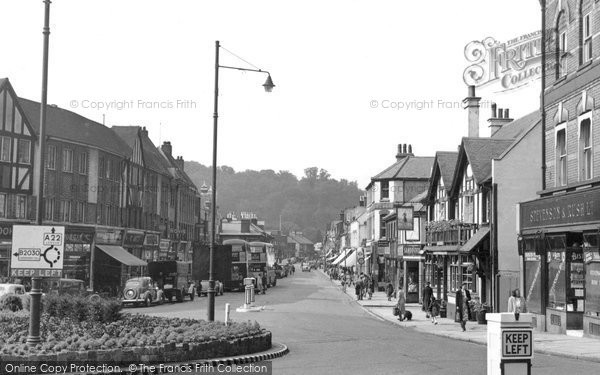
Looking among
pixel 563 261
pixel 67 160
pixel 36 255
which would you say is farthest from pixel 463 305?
pixel 67 160

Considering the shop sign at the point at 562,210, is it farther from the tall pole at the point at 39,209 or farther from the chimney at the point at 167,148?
the chimney at the point at 167,148

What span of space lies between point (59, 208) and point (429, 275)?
2392 centimetres

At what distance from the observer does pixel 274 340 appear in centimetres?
2241

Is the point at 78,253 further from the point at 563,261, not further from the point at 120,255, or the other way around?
the point at 563,261

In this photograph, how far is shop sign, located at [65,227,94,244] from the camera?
50944 millimetres

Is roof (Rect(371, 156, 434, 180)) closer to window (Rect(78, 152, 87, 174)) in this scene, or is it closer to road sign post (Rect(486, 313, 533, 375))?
window (Rect(78, 152, 87, 174))

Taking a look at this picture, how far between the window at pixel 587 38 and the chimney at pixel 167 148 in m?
63.4

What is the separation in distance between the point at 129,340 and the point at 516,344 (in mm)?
8662

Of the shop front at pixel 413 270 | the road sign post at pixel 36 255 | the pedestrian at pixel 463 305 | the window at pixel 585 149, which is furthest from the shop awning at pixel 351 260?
the road sign post at pixel 36 255

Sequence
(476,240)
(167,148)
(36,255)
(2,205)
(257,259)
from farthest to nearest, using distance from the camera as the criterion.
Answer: (167,148)
(257,259)
(2,205)
(476,240)
(36,255)

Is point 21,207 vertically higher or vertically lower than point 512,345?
higher

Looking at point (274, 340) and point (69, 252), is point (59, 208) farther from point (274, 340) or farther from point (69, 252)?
point (274, 340)

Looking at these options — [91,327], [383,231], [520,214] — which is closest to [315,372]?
[91,327]

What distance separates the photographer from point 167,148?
280ft
